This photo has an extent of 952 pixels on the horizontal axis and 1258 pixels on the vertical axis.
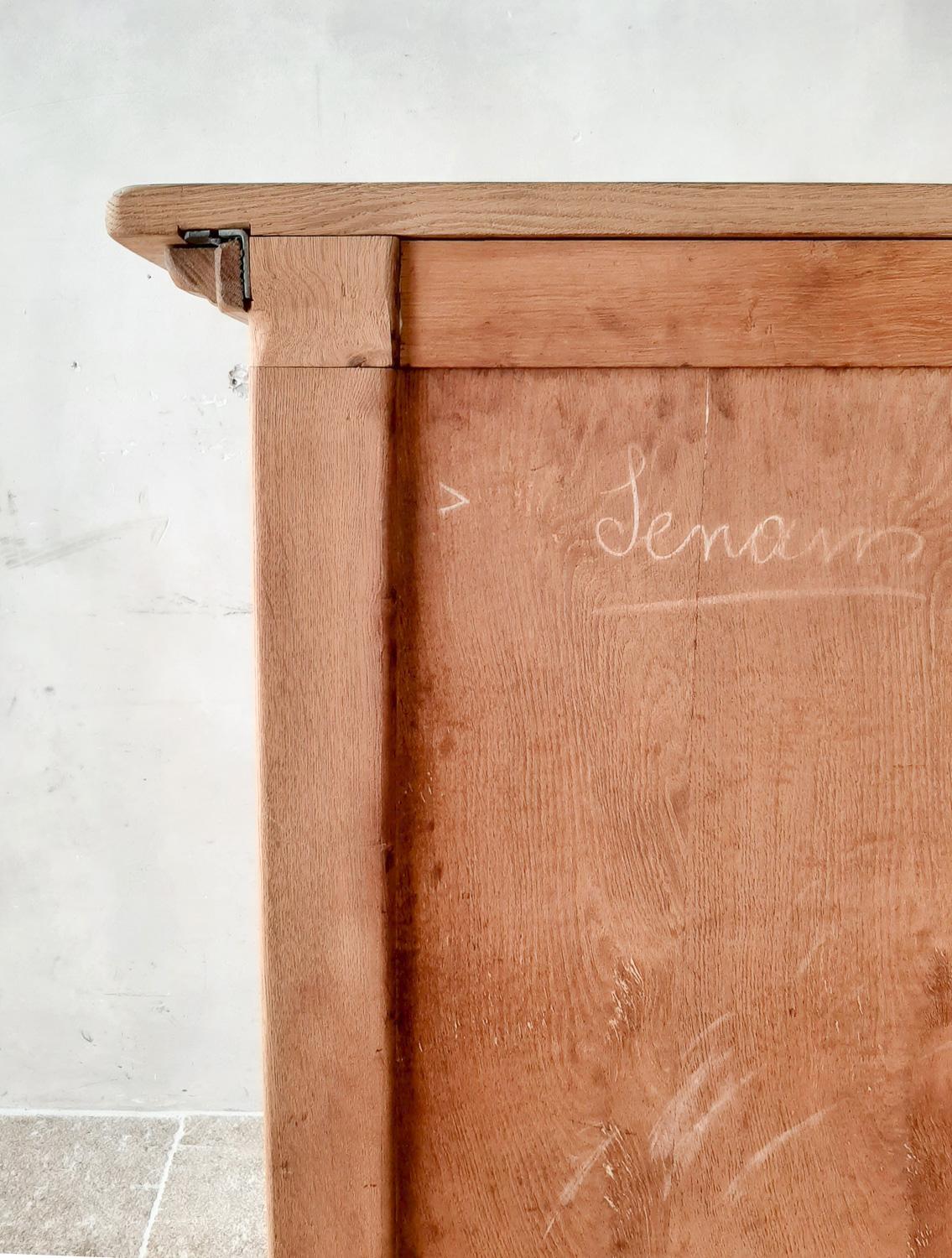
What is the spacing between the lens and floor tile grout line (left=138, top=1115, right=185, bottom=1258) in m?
1.15

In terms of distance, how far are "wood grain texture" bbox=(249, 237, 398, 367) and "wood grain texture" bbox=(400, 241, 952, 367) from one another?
2 cm

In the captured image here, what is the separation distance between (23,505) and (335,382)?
92 centimetres

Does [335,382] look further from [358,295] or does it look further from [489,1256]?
[489,1256]

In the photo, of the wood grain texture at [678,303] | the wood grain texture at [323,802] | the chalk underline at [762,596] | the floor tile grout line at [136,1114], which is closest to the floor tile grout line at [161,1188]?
the floor tile grout line at [136,1114]

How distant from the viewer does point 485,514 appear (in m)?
0.59

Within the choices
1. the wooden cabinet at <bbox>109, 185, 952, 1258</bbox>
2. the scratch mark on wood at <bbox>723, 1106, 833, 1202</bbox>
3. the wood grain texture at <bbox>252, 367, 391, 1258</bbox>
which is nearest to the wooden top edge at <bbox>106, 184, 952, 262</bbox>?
the wooden cabinet at <bbox>109, 185, 952, 1258</bbox>

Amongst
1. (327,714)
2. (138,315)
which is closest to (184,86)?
(138,315)

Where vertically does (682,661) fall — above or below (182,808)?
above

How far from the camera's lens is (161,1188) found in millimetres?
1237

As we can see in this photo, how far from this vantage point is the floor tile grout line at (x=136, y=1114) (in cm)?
135

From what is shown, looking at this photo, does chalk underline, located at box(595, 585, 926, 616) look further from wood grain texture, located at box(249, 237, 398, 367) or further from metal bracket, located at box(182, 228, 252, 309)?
metal bracket, located at box(182, 228, 252, 309)

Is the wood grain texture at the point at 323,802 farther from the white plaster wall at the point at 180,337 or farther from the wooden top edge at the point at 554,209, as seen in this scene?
the white plaster wall at the point at 180,337

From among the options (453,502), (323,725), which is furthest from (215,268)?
(323,725)

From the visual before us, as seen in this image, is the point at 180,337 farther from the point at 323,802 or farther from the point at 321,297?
the point at 323,802
